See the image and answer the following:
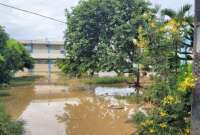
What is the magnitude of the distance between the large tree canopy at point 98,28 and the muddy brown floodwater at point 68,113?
2279 millimetres

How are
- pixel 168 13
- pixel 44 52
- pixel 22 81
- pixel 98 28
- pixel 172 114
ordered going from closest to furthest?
pixel 172 114 → pixel 168 13 → pixel 98 28 → pixel 22 81 → pixel 44 52

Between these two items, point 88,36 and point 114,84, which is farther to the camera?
point 114,84

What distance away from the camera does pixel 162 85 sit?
8.03 metres

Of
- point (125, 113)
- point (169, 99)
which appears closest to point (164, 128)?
point (169, 99)

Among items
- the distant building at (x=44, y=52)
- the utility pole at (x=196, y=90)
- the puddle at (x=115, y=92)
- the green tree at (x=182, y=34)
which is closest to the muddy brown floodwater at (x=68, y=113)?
the puddle at (x=115, y=92)

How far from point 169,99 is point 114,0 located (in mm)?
18297

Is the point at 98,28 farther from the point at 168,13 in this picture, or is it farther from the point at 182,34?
the point at 182,34

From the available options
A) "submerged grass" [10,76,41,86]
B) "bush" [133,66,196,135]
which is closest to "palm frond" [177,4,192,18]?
"bush" [133,66,196,135]

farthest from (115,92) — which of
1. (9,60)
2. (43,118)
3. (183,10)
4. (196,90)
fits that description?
(196,90)

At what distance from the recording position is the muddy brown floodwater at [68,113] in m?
Result: 12.5

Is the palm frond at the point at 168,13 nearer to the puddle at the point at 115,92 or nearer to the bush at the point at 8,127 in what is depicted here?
the bush at the point at 8,127

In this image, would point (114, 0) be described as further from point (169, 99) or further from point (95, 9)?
point (169, 99)

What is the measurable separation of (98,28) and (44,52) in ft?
67.5

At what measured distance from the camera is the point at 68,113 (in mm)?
16172
